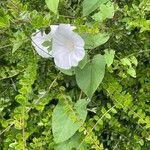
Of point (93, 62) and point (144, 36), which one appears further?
point (144, 36)

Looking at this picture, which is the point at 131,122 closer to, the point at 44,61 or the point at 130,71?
the point at 130,71

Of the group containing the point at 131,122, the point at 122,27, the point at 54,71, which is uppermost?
the point at 122,27

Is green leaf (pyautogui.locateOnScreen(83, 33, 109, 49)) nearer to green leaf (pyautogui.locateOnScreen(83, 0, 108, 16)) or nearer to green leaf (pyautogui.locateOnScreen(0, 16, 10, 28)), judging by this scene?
green leaf (pyautogui.locateOnScreen(83, 0, 108, 16))

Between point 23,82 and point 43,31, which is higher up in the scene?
point 43,31

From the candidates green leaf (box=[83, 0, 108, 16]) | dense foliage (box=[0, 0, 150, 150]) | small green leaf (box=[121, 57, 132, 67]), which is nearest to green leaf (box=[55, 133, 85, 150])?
dense foliage (box=[0, 0, 150, 150])

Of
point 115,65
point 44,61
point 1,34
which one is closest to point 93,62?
point 115,65

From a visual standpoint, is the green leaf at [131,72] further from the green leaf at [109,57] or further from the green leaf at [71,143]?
the green leaf at [71,143]

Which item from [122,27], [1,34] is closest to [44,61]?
[1,34]

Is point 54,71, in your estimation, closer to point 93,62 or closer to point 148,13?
point 93,62
